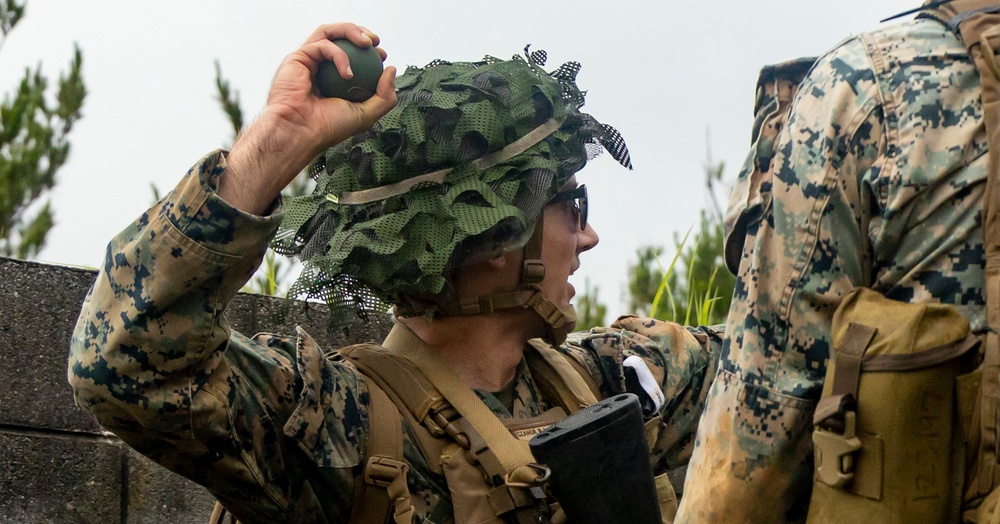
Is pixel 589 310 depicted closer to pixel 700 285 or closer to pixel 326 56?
pixel 700 285

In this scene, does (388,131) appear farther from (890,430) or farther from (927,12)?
(890,430)

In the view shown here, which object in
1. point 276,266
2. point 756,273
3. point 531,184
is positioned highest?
point 756,273

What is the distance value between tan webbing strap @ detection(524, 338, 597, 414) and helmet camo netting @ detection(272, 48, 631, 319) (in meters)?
0.38

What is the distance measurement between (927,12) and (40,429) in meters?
2.57

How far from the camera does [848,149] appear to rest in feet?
5.75

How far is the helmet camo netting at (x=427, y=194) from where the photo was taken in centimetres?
305

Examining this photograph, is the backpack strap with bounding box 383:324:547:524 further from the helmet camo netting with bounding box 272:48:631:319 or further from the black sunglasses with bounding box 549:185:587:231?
the black sunglasses with bounding box 549:185:587:231

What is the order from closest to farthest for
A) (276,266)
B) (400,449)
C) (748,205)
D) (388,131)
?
(748,205) → (400,449) → (388,131) → (276,266)

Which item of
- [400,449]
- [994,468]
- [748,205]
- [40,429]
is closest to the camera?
[994,468]

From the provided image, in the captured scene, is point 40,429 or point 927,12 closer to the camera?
point 927,12

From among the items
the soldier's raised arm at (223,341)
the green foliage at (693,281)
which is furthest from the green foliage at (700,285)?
the soldier's raised arm at (223,341)

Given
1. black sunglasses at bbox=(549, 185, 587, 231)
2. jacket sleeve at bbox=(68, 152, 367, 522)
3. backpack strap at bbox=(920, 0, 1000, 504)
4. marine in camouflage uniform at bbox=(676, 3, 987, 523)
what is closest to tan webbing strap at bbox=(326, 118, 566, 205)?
black sunglasses at bbox=(549, 185, 587, 231)

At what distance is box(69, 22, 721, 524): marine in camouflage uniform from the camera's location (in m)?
2.47

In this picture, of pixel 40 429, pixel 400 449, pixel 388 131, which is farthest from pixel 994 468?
pixel 40 429
